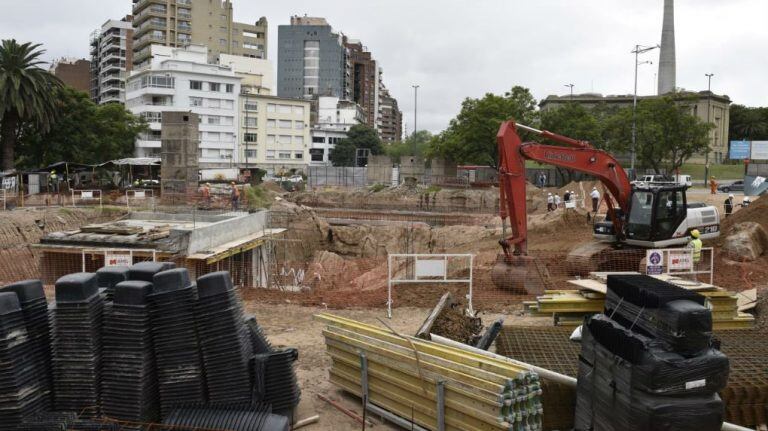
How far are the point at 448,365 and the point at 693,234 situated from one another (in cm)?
1131

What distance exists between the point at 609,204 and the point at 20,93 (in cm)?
3643

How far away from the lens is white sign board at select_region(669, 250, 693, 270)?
583 inches

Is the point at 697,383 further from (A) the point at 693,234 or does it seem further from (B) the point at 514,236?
(A) the point at 693,234

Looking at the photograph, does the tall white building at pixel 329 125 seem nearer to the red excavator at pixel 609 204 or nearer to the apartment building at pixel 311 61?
the apartment building at pixel 311 61

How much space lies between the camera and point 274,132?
75812mm

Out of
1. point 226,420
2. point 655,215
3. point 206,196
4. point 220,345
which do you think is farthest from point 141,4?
point 226,420

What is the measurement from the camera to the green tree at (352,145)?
9381 cm

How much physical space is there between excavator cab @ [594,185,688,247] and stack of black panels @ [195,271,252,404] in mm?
12483

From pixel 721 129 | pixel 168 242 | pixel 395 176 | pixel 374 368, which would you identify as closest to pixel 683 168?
pixel 721 129

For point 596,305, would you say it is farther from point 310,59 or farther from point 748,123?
point 310,59

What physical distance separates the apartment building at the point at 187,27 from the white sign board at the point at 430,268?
244 feet

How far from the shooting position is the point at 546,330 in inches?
428

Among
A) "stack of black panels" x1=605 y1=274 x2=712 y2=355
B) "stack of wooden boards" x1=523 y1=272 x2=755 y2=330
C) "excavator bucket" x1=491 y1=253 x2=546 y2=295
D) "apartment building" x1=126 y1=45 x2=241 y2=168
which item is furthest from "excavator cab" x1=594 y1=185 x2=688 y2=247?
"apartment building" x1=126 y1=45 x2=241 y2=168

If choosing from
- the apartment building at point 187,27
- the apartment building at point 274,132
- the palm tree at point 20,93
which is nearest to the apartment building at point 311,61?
the apartment building at point 187,27
